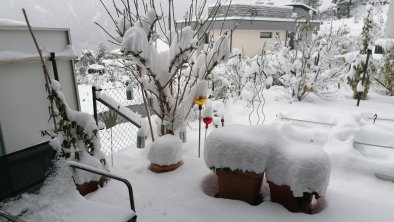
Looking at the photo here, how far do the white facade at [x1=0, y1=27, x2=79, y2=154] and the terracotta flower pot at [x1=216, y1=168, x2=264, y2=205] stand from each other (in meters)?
2.14

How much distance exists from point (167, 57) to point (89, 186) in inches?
63.3

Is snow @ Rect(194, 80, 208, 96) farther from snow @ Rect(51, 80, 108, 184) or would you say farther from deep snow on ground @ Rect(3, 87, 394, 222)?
snow @ Rect(51, 80, 108, 184)

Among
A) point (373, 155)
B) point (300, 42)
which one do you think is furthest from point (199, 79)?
point (300, 42)

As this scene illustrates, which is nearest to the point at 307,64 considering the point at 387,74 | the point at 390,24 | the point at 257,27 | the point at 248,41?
the point at 387,74

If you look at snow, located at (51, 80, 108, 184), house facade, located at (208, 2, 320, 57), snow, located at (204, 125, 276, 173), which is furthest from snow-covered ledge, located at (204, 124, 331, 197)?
house facade, located at (208, 2, 320, 57)

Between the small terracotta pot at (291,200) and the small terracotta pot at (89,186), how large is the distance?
5.49 feet

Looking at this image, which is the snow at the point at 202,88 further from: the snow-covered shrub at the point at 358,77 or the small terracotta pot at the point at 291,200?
the snow-covered shrub at the point at 358,77

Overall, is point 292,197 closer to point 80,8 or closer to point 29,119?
point 29,119

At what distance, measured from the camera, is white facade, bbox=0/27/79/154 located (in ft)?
8.66

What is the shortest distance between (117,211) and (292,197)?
1.43 metres

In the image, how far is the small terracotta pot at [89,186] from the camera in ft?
8.25

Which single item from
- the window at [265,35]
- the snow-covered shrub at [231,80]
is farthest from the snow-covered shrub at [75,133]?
the window at [265,35]

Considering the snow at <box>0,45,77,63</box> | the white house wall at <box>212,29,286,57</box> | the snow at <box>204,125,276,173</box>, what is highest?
the white house wall at <box>212,29,286,57</box>

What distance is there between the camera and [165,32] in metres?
3.43
